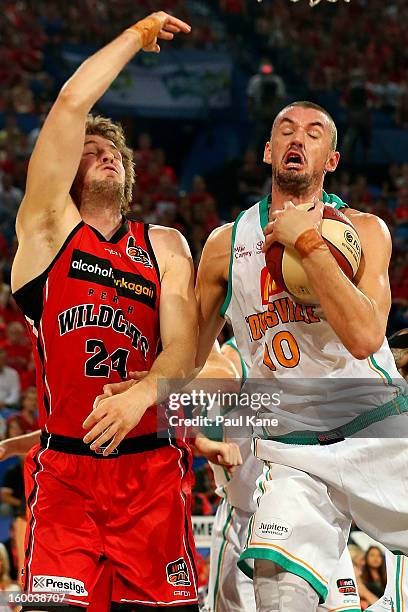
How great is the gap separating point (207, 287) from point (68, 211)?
75 cm

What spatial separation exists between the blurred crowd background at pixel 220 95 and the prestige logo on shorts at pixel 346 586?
7488 millimetres

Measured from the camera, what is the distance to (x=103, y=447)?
3.92 m

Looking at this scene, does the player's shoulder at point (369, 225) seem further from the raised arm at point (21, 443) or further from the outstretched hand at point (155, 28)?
the raised arm at point (21, 443)

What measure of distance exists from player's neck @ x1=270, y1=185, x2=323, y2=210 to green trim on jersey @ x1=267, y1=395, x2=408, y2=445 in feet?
3.00

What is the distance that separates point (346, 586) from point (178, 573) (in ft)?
3.10

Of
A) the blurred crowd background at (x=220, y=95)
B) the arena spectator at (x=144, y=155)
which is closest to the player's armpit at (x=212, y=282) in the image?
the blurred crowd background at (x=220, y=95)

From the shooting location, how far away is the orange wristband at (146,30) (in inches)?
157

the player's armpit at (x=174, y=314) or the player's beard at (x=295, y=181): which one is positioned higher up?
the player's beard at (x=295, y=181)

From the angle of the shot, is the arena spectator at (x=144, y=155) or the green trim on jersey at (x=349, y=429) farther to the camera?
the arena spectator at (x=144, y=155)

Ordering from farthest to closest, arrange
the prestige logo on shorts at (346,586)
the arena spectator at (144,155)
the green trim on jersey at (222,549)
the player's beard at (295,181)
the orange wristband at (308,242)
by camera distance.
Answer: the arena spectator at (144,155), the green trim on jersey at (222,549), the prestige logo on shorts at (346,586), the player's beard at (295,181), the orange wristband at (308,242)

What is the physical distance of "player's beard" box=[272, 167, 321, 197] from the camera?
13.5 feet

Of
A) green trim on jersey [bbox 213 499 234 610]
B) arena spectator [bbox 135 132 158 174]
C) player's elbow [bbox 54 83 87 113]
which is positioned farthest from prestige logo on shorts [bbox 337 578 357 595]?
arena spectator [bbox 135 132 158 174]

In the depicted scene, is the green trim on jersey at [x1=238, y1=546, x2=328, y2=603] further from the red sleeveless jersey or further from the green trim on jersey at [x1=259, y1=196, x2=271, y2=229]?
the green trim on jersey at [x1=259, y1=196, x2=271, y2=229]

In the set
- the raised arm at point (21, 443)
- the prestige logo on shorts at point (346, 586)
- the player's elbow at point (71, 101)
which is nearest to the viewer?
the player's elbow at point (71, 101)
